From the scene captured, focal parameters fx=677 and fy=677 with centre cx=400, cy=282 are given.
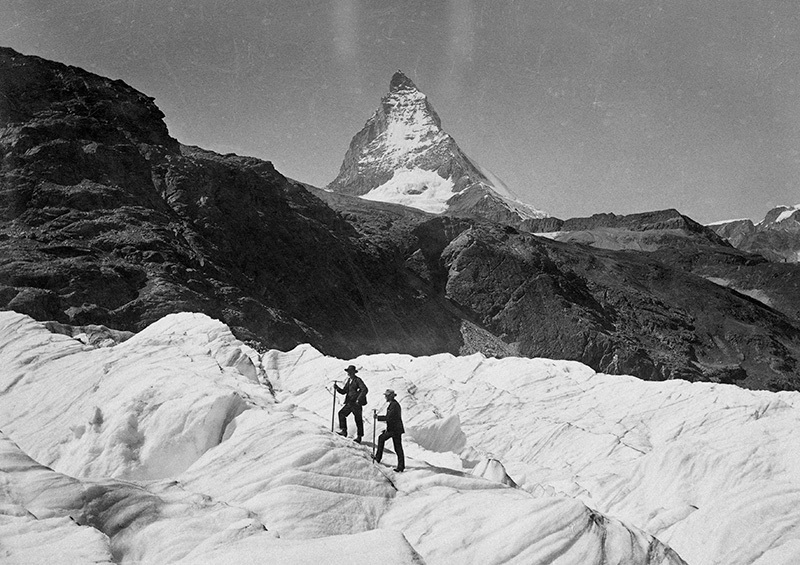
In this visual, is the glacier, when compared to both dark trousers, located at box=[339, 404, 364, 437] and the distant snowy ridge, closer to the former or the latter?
the distant snowy ridge

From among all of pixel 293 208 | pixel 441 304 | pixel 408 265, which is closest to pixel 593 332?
pixel 441 304

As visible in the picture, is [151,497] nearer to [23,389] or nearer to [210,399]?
[210,399]

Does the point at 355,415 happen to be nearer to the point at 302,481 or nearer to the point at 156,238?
the point at 302,481

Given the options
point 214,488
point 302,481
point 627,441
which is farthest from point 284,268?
point 302,481

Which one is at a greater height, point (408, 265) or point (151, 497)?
point (408, 265)

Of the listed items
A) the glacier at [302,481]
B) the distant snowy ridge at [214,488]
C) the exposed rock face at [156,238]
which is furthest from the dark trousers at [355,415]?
the exposed rock face at [156,238]

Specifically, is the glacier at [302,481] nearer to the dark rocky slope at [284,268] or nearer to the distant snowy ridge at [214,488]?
the distant snowy ridge at [214,488]

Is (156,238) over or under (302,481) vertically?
over
